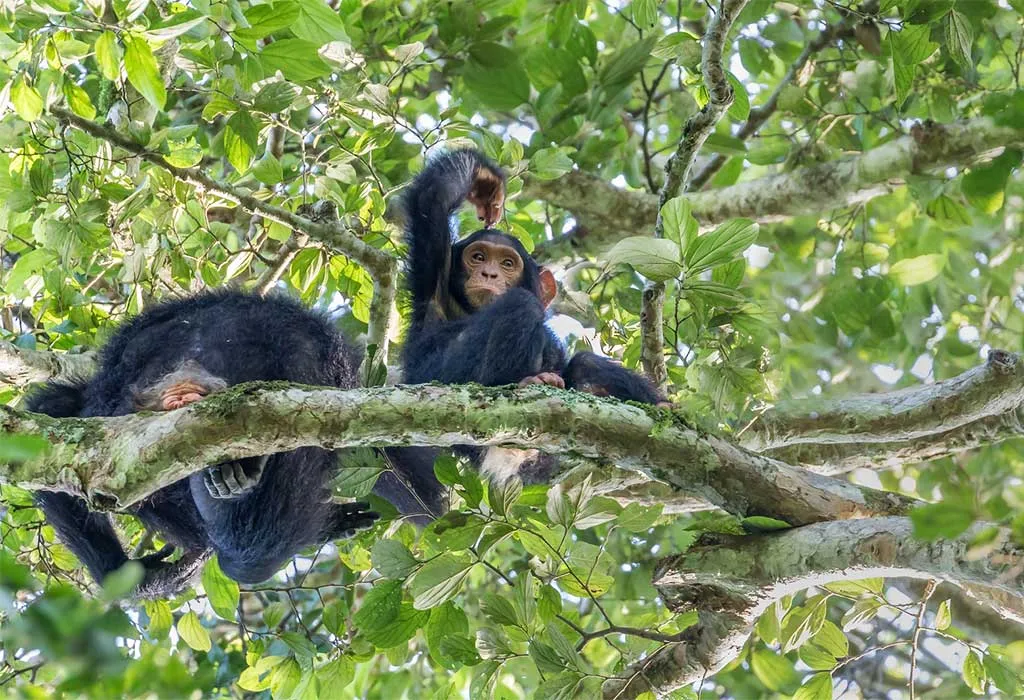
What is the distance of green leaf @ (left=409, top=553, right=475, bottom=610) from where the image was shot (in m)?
3.32

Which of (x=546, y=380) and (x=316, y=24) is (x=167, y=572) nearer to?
(x=546, y=380)

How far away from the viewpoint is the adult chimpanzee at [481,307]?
4.19 meters

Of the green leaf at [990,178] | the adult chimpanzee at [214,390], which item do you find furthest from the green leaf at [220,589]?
the green leaf at [990,178]

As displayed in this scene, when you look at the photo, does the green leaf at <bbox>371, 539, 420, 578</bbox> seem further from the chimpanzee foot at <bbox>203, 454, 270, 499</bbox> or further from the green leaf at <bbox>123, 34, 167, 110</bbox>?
the green leaf at <bbox>123, 34, 167, 110</bbox>

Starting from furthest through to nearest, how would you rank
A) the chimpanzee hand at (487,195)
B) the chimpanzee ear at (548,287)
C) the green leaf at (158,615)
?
the chimpanzee ear at (548,287), the chimpanzee hand at (487,195), the green leaf at (158,615)

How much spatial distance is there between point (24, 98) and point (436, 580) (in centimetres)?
231

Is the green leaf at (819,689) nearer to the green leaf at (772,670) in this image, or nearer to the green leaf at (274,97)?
the green leaf at (772,670)

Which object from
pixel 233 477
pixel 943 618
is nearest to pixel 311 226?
pixel 233 477

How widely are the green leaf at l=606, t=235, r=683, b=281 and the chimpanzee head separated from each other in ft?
5.82

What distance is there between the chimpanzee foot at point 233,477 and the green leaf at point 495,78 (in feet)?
9.94

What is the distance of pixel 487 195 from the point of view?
568 cm

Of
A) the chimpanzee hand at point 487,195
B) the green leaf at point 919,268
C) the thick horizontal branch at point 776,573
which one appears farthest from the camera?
the green leaf at point 919,268

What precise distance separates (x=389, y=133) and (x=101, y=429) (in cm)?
223

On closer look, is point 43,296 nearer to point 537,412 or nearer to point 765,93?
point 537,412
